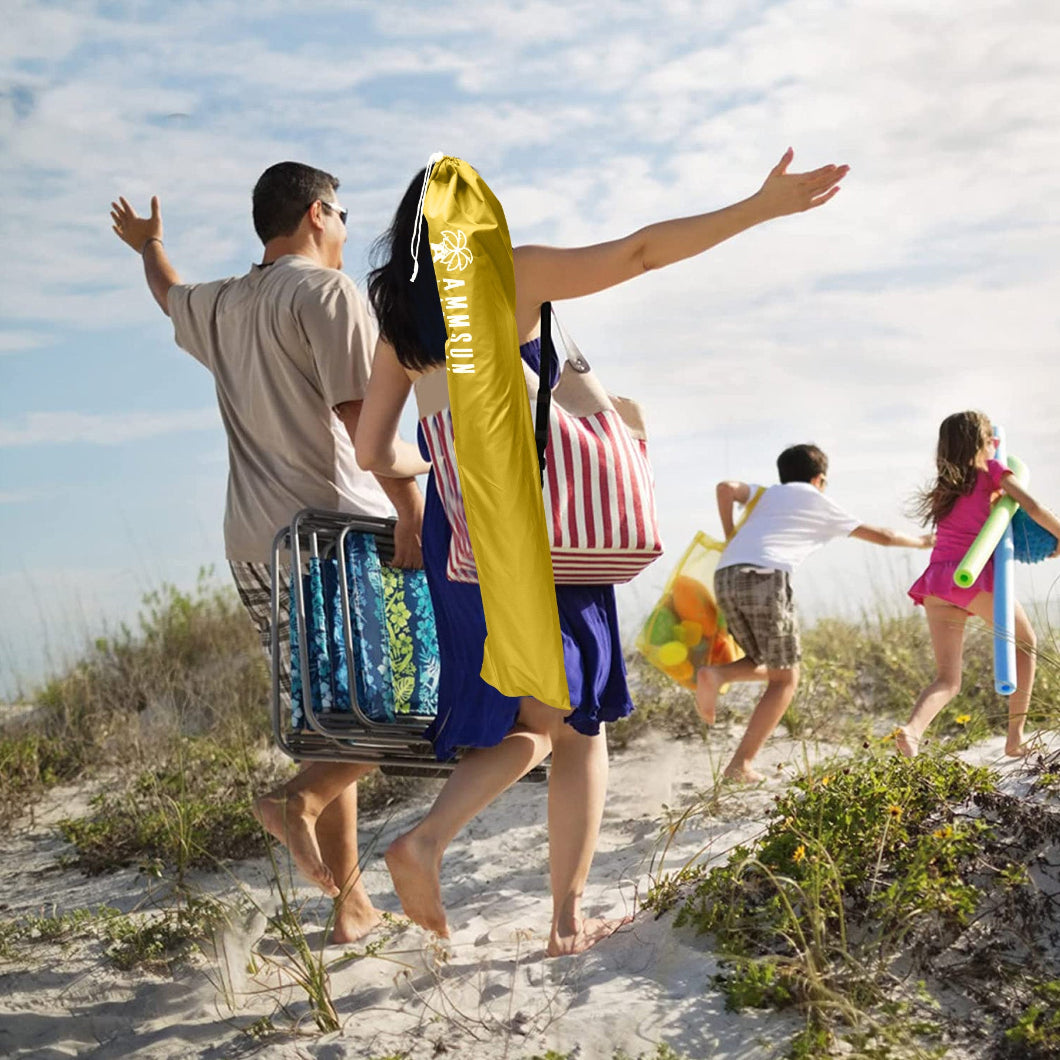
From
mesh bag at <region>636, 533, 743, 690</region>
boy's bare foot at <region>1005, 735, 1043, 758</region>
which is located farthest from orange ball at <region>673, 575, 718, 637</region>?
boy's bare foot at <region>1005, 735, 1043, 758</region>

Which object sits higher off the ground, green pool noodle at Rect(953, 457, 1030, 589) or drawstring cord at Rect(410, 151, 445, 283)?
drawstring cord at Rect(410, 151, 445, 283)

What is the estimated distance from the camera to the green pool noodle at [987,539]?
528cm

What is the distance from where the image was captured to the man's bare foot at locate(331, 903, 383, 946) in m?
4.04

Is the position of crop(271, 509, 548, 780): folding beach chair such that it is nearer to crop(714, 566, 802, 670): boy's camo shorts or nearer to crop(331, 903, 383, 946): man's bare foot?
crop(331, 903, 383, 946): man's bare foot

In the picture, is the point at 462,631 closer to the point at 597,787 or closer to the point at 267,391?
the point at 597,787

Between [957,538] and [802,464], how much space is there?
34.6 inches

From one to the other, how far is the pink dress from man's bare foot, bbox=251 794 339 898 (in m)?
3.28

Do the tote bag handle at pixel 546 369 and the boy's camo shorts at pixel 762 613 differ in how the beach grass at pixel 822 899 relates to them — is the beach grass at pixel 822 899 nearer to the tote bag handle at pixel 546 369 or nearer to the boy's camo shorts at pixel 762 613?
the boy's camo shorts at pixel 762 613

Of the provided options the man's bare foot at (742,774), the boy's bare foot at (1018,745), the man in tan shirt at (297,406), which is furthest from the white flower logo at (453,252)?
the man's bare foot at (742,774)

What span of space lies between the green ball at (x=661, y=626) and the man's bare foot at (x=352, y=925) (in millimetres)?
2412

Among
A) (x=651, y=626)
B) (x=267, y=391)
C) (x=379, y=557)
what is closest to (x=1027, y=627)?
(x=651, y=626)

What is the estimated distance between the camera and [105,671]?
8.77 metres

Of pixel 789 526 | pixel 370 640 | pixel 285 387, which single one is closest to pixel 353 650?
pixel 370 640

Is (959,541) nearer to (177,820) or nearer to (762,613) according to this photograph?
(762,613)
